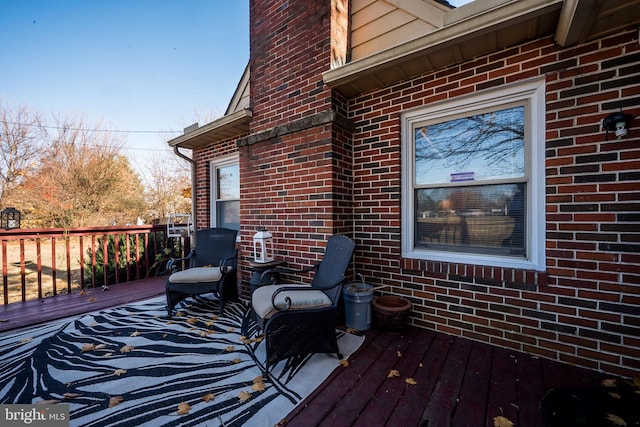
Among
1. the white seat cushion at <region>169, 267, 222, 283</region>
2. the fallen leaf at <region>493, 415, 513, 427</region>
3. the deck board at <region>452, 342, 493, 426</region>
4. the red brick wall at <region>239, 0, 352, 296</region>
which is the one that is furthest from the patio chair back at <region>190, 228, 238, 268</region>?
the fallen leaf at <region>493, 415, 513, 427</region>

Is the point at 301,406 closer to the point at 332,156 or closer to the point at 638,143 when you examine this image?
the point at 332,156

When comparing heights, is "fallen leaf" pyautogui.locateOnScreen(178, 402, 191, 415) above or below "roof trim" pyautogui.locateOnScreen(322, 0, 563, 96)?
below

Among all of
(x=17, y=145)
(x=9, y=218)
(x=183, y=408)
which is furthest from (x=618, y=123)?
(x=17, y=145)

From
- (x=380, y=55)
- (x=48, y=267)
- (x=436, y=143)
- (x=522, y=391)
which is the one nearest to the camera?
(x=522, y=391)

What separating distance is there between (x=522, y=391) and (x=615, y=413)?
406mm

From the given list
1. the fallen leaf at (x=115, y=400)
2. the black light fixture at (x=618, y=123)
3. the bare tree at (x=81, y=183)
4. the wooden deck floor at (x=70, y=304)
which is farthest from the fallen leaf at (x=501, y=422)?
the bare tree at (x=81, y=183)

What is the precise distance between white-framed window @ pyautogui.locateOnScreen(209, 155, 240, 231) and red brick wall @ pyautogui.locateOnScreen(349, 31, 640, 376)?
3161 mm

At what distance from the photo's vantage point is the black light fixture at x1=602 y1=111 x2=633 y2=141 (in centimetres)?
172

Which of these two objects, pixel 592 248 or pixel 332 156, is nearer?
pixel 592 248

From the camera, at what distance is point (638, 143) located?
1.73m

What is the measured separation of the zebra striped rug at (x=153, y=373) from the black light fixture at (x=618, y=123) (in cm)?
250

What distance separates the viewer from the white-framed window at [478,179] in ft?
7.02

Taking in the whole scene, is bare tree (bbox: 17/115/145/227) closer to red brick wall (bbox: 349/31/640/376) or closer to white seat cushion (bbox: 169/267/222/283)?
white seat cushion (bbox: 169/267/222/283)

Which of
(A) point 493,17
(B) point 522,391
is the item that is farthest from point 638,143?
→ (B) point 522,391
